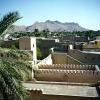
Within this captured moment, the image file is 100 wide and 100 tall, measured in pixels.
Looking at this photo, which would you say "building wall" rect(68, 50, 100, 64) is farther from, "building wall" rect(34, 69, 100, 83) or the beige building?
"building wall" rect(34, 69, 100, 83)

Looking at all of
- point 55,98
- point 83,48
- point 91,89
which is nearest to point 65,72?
point 91,89

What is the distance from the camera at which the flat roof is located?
10121 millimetres

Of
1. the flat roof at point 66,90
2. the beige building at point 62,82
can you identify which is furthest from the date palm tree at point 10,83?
the flat roof at point 66,90

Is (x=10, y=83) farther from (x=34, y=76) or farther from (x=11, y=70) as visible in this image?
(x=34, y=76)

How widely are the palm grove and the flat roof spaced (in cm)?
358

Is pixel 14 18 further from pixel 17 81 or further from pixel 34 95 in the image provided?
pixel 34 95

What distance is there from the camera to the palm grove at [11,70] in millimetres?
6355

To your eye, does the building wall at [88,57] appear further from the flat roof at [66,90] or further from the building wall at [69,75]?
the flat roof at [66,90]

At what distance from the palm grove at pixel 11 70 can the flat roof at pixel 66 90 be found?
3.58 meters

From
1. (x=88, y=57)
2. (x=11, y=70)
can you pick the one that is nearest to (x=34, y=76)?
(x=11, y=70)

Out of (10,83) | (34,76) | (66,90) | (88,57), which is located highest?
(10,83)

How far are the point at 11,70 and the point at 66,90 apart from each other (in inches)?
192

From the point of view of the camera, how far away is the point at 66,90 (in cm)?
1088

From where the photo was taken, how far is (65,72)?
13.7 metres
